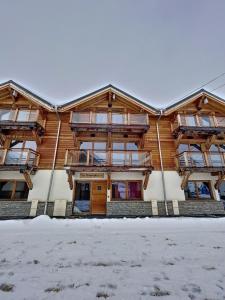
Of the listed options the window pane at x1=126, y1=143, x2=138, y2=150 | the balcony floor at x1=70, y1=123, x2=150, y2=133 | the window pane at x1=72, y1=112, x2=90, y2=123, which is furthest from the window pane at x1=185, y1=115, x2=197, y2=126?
the window pane at x1=72, y1=112, x2=90, y2=123

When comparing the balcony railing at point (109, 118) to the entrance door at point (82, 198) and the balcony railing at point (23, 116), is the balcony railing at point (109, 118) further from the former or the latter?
the entrance door at point (82, 198)

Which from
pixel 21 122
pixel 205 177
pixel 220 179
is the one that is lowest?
pixel 220 179

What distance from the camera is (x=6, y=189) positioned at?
11.9 metres

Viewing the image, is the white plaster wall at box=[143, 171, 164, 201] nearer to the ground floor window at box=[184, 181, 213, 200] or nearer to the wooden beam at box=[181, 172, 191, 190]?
the wooden beam at box=[181, 172, 191, 190]

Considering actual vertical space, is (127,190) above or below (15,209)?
above

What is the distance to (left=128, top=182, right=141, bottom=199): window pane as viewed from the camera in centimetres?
1237

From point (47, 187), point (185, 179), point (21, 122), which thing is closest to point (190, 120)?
point (185, 179)

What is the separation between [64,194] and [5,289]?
966 centimetres

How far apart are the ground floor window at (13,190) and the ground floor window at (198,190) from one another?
11916 mm

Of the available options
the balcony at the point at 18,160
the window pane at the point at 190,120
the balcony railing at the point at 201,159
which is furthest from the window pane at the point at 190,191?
the balcony at the point at 18,160

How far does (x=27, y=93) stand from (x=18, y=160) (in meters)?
5.77

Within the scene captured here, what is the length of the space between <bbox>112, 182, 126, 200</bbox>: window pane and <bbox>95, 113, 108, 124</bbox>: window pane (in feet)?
16.7

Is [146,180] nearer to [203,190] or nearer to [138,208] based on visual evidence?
[138,208]

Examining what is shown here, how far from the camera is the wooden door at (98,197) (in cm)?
1202
